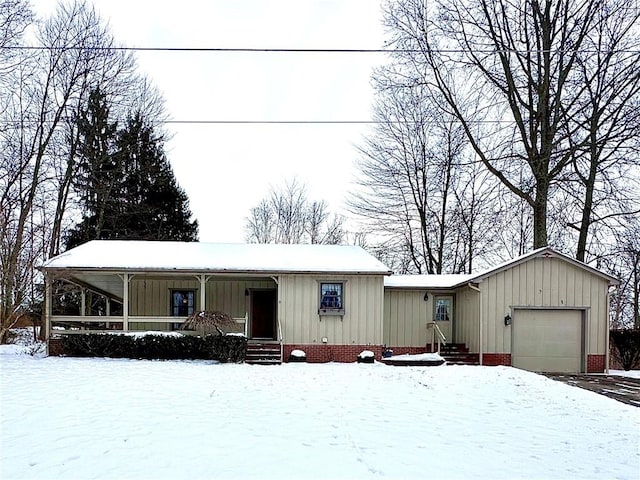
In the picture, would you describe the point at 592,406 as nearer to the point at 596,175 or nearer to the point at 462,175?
the point at 596,175

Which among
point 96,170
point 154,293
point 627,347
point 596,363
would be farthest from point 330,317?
point 96,170

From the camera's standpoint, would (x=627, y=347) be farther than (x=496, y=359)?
Yes

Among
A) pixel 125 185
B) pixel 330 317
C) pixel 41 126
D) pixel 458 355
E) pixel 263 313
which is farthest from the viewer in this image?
pixel 125 185

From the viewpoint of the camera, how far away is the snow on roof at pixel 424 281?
1730 centimetres

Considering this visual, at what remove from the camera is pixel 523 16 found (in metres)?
20.2

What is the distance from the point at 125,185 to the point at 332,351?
593 inches

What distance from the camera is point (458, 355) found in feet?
53.3

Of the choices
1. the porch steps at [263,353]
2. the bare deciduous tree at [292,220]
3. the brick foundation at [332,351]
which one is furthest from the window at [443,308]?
the bare deciduous tree at [292,220]

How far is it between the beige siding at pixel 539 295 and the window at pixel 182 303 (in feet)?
29.4

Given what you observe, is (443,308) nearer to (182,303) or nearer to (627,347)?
(627,347)

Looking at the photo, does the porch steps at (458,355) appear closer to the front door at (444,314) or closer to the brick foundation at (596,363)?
the front door at (444,314)

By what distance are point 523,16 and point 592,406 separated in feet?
52.0

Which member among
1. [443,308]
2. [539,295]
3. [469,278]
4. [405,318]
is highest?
[469,278]

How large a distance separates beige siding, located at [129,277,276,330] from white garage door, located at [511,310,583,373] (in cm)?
785
